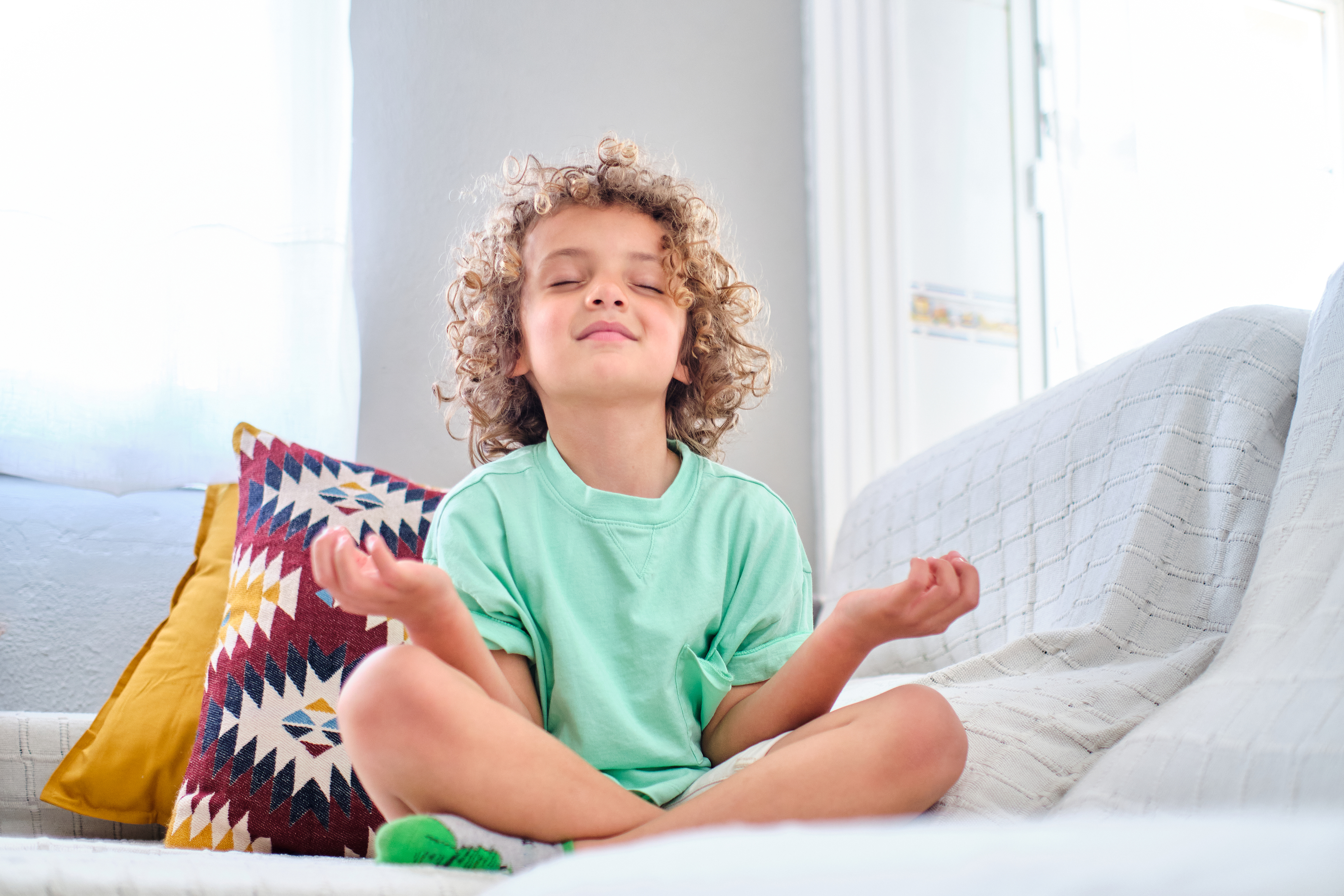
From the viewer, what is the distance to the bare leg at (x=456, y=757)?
0.63 m

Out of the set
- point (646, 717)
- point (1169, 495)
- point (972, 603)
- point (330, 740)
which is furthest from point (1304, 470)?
point (330, 740)

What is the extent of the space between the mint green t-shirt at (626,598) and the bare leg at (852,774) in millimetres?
158

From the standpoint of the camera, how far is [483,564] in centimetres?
88

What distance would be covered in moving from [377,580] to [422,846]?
173mm

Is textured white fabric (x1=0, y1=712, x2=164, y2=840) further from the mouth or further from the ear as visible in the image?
the mouth

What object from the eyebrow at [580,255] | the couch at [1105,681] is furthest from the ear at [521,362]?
the couch at [1105,681]

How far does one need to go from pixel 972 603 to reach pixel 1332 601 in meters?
0.23

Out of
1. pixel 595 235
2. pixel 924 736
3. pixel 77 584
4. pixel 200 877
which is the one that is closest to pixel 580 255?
pixel 595 235

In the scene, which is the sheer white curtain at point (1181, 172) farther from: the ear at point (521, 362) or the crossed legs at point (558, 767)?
the crossed legs at point (558, 767)

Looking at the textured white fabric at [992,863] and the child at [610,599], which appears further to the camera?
the child at [610,599]

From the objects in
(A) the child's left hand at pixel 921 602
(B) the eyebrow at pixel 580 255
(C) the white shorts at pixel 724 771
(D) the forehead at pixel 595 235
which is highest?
(D) the forehead at pixel 595 235

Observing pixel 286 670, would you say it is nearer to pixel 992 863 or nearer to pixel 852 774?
pixel 852 774

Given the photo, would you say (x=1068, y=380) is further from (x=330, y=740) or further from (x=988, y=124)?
(x=988, y=124)

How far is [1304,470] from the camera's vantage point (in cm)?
76
